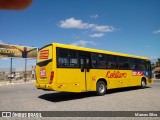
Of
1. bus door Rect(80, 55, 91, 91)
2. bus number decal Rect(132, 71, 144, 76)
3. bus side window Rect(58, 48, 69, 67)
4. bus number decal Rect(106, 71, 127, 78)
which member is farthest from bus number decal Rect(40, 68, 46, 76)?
bus number decal Rect(132, 71, 144, 76)

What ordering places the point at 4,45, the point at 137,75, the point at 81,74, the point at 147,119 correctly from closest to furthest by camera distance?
the point at 147,119 → the point at 81,74 → the point at 137,75 → the point at 4,45

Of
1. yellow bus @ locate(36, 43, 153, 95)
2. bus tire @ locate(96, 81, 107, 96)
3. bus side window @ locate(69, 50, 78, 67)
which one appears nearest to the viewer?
yellow bus @ locate(36, 43, 153, 95)

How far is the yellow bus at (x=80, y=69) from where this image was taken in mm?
10641

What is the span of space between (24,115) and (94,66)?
6565 mm

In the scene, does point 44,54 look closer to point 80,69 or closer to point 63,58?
point 63,58

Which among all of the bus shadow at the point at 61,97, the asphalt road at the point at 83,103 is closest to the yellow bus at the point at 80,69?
the asphalt road at the point at 83,103

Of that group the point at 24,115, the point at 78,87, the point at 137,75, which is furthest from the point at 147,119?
the point at 137,75

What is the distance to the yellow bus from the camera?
10641 millimetres

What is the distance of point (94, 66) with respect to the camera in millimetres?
13031

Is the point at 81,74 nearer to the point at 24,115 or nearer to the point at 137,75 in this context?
the point at 24,115

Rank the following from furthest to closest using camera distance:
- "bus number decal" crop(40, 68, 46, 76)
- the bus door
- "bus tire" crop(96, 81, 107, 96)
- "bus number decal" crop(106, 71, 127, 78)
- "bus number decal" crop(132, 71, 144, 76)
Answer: "bus number decal" crop(132, 71, 144, 76), "bus number decal" crop(106, 71, 127, 78), "bus tire" crop(96, 81, 107, 96), the bus door, "bus number decal" crop(40, 68, 46, 76)

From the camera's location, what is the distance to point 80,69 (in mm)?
11961

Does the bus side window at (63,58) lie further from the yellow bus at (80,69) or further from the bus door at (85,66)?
the bus door at (85,66)

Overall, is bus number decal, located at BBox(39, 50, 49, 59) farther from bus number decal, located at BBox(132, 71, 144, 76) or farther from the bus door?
bus number decal, located at BBox(132, 71, 144, 76)
